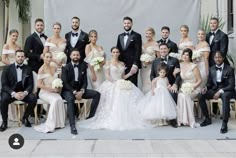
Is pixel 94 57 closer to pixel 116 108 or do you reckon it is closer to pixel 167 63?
pixel 116 108

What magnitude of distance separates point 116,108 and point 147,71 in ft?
4.05

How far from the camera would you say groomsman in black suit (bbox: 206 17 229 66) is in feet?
25.9

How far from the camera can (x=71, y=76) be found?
7578 millimetres

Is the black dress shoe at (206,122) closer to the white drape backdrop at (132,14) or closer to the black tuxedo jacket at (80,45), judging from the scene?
the white drape backdrop at (132,14)

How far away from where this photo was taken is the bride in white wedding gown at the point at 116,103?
7.33m

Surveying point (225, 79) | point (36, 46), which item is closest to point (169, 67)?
point (225, 79)

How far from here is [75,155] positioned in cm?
562

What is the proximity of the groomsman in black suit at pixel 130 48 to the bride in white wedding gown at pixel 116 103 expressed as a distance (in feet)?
0.56

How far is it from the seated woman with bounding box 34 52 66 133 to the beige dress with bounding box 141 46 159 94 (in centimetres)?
172

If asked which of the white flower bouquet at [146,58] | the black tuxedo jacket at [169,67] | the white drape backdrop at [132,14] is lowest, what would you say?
the black tuxedo jacket at [169,67]

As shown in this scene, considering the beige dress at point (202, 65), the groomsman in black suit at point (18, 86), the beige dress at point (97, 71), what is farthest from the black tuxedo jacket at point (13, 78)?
the beige dress at point (202, 65)

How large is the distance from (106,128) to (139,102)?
781 millimetres

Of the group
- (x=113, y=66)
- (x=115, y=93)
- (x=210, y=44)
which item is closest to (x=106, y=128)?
(x=115, y=93)

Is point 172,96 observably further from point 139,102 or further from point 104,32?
point 104,32
